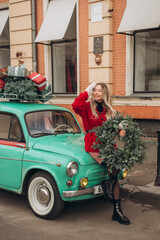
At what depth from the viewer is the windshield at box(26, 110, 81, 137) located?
4.98 meters

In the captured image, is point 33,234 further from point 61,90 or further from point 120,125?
point 61,90

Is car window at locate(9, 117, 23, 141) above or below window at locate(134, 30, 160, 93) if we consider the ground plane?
below

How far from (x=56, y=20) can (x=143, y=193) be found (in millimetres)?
7671

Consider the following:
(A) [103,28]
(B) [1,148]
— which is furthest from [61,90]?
(B) [1,148]

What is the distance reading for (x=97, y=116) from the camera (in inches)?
180

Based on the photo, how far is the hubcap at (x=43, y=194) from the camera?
14.5ft

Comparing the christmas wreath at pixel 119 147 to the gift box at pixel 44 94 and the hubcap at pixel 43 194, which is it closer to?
the hubcap at pixel 43 194

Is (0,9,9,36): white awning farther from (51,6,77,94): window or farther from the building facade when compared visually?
(51,6,77,94): window

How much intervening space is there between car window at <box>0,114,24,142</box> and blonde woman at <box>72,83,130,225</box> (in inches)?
40.0

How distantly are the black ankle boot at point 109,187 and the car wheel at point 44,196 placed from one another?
626mm

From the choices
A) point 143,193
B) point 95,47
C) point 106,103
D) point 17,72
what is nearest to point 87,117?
point 106,103

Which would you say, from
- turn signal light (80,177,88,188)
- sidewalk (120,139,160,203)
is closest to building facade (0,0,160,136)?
sidewalk (120,139,160,203)

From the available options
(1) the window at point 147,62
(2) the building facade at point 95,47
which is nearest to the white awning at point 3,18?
(2) the building facade at point 95,47

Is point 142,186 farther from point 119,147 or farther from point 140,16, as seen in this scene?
point 140,16
